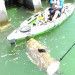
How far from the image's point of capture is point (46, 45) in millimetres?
10055

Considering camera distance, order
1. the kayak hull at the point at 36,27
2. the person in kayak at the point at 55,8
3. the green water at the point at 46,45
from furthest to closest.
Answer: the person in kayak at the point at 55,8
the kayak hull at the point at 36,27
the green water at the point at 46,45

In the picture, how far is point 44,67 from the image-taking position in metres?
7.69

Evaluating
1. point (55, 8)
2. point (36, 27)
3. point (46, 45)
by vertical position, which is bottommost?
point (46, 45)

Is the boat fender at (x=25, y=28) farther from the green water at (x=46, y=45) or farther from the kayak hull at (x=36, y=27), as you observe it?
the green water at (x=46, y=45)

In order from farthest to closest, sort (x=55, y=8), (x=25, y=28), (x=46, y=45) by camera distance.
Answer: (x=55, y=8), (x=25, y=28), (x=46, y=45)

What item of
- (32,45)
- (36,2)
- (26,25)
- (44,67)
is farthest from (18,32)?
(36,2)

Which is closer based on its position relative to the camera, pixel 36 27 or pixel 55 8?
pixel 36 27

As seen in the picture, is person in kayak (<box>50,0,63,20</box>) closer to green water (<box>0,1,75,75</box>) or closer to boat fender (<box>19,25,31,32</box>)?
green water (<box>0,1,75,75</box>)

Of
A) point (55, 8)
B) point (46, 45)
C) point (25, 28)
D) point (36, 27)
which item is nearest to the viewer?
point (46, 45)

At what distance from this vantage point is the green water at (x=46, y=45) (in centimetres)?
827

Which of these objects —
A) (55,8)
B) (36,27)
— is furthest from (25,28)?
(55,8)

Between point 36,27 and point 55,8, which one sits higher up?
point 55,8

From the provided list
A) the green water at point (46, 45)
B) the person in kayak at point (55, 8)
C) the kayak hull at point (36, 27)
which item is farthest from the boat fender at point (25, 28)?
the person in kayak at point (55, 8)

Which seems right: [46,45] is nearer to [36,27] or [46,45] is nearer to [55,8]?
[36,27]
